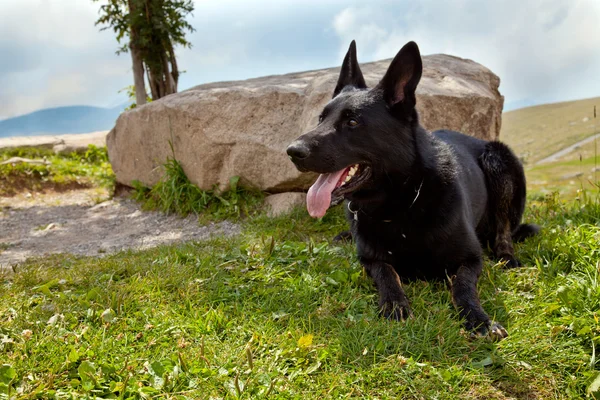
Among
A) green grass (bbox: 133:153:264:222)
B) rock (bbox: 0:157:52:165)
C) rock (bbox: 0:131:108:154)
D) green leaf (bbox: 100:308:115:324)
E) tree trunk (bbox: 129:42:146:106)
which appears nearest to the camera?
green leaf (bbox: 100:308:115:324)

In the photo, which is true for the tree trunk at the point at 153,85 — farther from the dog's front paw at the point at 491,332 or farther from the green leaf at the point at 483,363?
the green leaf at the point at 483,363

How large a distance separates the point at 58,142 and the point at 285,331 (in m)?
10.6

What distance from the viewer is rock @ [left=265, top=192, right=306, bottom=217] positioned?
559 centimetres

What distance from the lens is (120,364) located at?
2631mm

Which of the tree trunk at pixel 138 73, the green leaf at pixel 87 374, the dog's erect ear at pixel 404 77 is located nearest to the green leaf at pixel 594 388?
the dog's erect ear at pixel 404 77

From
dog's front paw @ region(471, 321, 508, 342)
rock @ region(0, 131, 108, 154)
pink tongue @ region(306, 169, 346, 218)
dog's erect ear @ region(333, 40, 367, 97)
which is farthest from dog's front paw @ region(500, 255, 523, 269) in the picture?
rock @ region(0, 131, 108, 154)

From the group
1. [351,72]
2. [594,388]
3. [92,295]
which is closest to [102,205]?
[92,295]

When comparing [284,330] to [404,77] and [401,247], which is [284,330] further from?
[404,77]

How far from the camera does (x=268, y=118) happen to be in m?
6.09

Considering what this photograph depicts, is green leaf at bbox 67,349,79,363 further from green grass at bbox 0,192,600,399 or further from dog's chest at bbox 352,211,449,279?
dog's chest at bbox 352,211,449,279

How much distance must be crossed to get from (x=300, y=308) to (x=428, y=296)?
2.82ft

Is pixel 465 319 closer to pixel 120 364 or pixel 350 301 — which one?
pixel 350 301

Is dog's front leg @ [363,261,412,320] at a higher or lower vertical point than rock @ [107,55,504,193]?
lower

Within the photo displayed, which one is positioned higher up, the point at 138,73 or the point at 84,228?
the point at 138,73
